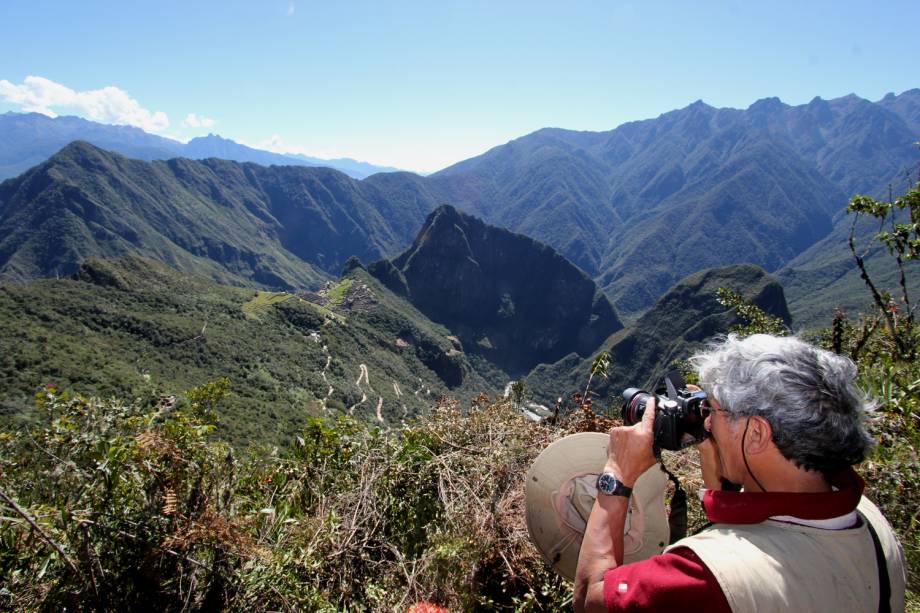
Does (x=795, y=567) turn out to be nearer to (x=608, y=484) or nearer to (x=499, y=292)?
(x=608, y=484)

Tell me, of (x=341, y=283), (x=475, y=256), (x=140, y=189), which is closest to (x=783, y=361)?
(x=341, y=283)

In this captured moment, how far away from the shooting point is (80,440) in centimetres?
291

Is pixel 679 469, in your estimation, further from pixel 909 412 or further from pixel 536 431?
pixel 909 412

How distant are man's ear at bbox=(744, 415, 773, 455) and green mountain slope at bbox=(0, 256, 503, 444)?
2267 cm

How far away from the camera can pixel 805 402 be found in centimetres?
152

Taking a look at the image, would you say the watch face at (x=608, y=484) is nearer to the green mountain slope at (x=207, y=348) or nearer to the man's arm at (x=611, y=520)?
the man's arm at (x=611, y=520)

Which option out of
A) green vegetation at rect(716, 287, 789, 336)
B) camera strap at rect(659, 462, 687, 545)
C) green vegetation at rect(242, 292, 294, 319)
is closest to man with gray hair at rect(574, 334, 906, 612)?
camera strap at rect(659, 462, 687, 545)

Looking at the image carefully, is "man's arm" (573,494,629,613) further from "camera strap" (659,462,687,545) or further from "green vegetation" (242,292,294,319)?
"green vegetation" (242,292,294,319)

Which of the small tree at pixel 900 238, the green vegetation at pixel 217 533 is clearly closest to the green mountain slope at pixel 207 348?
the green vegetation at pixel 217 533

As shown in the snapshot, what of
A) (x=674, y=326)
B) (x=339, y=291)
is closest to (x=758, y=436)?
(x=339, y=291)

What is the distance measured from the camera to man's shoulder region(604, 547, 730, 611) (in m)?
1.29

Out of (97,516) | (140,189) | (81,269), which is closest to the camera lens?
(97,516)

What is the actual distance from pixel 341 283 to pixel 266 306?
36.8 m

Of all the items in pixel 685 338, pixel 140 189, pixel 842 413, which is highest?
pixel 140 189
